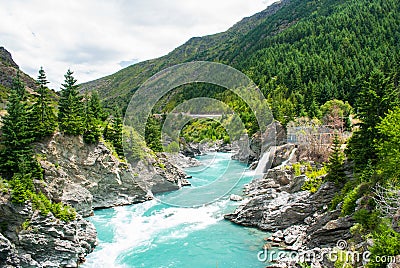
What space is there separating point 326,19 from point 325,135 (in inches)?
3576

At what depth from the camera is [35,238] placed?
72.0ft

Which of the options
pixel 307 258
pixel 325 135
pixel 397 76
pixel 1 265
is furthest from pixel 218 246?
pixel 397 76

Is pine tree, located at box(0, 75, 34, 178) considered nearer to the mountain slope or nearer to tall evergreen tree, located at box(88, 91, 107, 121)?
tall evergreen tree, located at box(88, 91, 107, 121)

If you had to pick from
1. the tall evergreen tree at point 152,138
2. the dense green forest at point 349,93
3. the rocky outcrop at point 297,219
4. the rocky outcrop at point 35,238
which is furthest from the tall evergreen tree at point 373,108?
the tall evergreen tree at point 152,138

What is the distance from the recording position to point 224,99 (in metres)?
96.2

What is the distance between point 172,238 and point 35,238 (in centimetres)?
1035

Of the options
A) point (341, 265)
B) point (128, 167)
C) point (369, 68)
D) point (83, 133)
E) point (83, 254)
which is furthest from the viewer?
point (369, 68)

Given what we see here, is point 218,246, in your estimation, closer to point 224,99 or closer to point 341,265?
point 341,265

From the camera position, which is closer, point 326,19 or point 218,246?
point 218,246

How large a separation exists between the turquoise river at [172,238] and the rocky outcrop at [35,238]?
1.89 metres

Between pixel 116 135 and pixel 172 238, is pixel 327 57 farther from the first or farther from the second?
pixel 172 238

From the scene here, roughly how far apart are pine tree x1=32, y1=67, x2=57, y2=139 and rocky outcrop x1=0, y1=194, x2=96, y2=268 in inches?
395

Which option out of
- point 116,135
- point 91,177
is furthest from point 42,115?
point 116,135

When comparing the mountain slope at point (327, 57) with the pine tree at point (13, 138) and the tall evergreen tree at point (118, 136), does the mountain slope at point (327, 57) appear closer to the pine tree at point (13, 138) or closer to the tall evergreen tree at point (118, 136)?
the tall evergreen tree at point (118, 136)
